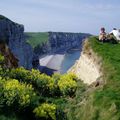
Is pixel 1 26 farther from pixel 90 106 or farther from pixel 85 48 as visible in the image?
pixel 90 106

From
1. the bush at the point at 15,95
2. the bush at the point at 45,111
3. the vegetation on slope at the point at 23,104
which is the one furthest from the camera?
the bush at the point at 45,111

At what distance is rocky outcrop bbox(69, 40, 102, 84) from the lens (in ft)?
144

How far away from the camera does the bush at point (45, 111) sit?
34.1m

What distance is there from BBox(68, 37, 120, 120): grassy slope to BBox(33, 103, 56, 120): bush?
1452 mm

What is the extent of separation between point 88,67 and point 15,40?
100155mm

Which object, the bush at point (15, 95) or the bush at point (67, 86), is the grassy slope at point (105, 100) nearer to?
the bush at point (67, 86)

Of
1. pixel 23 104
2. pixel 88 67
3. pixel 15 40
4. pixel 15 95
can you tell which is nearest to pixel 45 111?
pixel 23 104

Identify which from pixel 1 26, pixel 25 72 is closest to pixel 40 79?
pixel 25 72

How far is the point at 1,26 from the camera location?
119062 millimetres

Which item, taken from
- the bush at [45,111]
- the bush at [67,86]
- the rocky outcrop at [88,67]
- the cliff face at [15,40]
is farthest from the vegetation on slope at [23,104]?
the cliff face at [15,40]

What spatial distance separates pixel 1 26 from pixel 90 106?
88.3m

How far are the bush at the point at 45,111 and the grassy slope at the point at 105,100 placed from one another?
1452 mm

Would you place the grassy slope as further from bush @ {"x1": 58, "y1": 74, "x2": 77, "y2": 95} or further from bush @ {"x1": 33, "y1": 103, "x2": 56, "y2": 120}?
bush @ {"x1": 58, "y1": 74, "x2": 77, "y2": 95}

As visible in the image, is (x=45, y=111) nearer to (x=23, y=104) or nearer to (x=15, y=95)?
(x=23, y=104)
